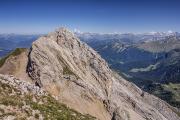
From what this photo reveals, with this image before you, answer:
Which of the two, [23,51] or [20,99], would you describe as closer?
[20,99]

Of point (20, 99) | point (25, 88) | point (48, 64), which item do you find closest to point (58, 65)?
point (48, 64)

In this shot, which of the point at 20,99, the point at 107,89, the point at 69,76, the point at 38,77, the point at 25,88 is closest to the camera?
the point at 20,99

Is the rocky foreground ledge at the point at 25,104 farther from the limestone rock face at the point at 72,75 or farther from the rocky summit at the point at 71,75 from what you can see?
the limestone rock face at the point at 72,75

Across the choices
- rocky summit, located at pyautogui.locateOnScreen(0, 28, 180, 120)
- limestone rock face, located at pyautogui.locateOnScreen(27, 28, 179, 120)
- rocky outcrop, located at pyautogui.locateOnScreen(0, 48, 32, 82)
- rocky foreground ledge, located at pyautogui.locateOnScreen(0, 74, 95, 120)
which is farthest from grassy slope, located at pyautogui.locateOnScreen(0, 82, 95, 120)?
rocky outcrop, located at pyautogui.locateOnScreen(0, 48, 32, 82)

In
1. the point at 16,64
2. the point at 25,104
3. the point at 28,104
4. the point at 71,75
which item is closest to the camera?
the point at 25,104

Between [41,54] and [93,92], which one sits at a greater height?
[41,54]

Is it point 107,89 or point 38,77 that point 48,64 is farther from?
point 107,89

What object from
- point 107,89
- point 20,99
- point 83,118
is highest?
point 20,99

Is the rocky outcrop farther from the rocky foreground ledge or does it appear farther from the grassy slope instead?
the grassy slope

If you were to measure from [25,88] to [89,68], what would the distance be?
65.2m

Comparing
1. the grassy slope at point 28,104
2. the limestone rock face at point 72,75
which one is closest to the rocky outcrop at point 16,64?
the limestone rock face at point 72,75

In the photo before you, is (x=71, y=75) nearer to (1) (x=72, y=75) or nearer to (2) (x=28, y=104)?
(1) (x=72, y=75)

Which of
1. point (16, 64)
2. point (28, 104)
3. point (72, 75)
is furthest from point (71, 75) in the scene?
point (28, 104)

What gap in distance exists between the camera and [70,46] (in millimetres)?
122000
